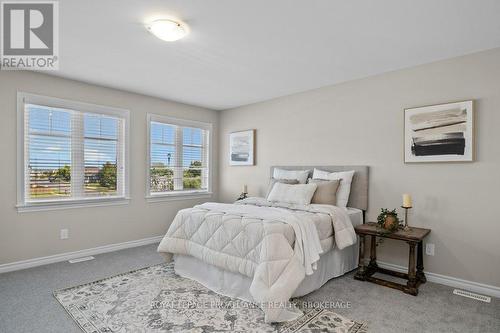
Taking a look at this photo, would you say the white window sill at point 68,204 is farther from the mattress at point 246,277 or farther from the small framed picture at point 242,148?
the small framed picture at point 242,148

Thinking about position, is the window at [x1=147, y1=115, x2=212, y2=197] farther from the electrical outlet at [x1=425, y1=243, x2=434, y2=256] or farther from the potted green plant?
the electrical outlet at [x1=425, y1=243, x2=434, y2=256]

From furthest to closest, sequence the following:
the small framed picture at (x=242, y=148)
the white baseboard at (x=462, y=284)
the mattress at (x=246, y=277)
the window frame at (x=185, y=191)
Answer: the small framed picture at (x=242, y=148) < the window frame at (x=185, y=191) < the white baseboard at (x=462, y=284) < the mattress at (x=246, y=277)

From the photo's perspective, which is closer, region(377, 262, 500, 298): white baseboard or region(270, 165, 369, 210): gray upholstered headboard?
region(377, 262, 500, 298): white baseboard

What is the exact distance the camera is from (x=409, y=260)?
9.43 ft

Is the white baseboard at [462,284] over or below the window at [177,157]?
below

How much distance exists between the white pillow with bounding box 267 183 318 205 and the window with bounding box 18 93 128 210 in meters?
2.35

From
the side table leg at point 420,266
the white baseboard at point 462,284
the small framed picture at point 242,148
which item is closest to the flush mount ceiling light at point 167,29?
the small framed picture at point 242,148

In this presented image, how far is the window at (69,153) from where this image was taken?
11.7ft

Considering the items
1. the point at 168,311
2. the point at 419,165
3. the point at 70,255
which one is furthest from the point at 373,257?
the point at 70,255

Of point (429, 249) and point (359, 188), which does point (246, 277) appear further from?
point (429, 249)

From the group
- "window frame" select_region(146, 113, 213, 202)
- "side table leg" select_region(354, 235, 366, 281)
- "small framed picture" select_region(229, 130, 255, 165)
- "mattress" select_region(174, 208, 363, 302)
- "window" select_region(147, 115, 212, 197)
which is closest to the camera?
"mattress" select_region(174, 208, 363, 302)

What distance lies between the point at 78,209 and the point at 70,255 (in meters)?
0.61

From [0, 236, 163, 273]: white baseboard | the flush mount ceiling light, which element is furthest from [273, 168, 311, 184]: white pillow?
the flush mount ceiling light

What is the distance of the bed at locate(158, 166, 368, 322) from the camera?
7.66 ft
